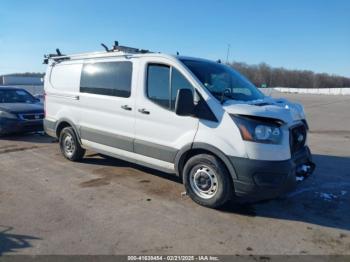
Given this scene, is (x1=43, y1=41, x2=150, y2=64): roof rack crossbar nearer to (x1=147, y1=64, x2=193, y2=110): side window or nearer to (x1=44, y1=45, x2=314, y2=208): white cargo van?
(x1=44, y1=45, x2=314, y2=208): white cargo van

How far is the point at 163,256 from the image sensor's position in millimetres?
3447

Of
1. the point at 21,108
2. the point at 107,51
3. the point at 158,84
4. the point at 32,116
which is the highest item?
the point at 107,51

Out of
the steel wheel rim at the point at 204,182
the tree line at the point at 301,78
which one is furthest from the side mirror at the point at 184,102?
the tree line at the point at 301,78

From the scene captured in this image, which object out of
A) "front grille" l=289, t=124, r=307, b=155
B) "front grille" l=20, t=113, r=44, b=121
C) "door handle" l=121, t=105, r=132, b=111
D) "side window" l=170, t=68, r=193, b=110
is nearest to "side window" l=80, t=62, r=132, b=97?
"door handle" l=121, t=105, r=132, b=111

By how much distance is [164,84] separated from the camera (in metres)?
5.18

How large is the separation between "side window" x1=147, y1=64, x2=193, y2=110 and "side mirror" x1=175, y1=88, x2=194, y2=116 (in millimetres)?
292

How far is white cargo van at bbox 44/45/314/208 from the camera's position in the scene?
4.30 m

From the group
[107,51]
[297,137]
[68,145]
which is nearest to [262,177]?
[297,137]

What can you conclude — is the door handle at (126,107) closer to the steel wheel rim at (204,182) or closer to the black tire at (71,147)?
the steel wheel rim at (204,182)

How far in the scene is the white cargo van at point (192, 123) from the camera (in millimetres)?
4297

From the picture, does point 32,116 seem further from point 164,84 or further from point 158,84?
point 164,84

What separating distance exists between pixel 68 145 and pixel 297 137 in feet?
16.1

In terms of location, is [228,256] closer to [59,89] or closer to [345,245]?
[345,245]

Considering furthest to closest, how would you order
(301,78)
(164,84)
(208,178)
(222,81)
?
(301,78)
(222,81)
(164,84)
(208,178)
